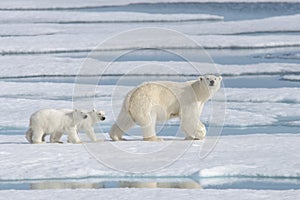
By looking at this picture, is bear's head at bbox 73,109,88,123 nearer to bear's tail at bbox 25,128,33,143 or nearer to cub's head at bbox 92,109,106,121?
cub's head at bbox 92,109,106,121

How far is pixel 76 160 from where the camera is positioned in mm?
6078

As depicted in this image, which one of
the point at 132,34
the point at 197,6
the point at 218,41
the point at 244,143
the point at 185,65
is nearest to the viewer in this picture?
the point at 244,143

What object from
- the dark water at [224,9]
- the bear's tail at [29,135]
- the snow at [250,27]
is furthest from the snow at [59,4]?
the bear's tail at [29,135]

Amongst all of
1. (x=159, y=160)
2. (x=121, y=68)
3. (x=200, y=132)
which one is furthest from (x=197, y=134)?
(x=121, y=68)

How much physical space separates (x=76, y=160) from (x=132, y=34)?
11.4 m

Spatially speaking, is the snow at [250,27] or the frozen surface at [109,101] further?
the snow at [250,27]

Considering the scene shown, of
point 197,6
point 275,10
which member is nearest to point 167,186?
point 275,10

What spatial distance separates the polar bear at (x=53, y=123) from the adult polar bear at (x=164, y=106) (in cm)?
33

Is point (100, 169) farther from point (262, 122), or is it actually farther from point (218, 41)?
point (218, 41)

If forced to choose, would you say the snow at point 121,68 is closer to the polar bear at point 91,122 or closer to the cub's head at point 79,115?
the polar bear at point 91,122

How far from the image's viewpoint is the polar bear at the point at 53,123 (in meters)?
6.72

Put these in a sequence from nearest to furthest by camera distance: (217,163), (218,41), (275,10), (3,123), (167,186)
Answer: (167,186) < (217,163) < (3,123) < (218,41) < (275,10)

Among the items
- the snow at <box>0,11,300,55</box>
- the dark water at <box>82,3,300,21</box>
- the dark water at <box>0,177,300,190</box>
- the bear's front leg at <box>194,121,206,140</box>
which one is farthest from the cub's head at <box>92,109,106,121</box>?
the dark water at <box>82,3,300,21</box>

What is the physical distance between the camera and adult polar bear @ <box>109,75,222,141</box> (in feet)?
22.0
